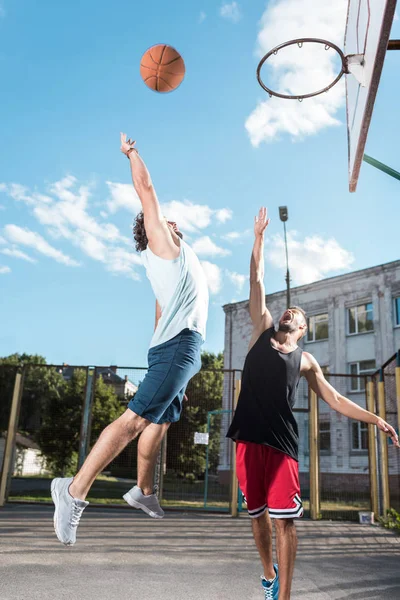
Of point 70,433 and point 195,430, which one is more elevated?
point 195,430

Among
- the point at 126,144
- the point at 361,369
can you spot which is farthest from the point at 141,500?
the point at 361,369

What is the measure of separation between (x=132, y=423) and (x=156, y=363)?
379mm

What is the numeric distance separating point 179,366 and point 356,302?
2316cm

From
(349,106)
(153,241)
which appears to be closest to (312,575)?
(153,241)

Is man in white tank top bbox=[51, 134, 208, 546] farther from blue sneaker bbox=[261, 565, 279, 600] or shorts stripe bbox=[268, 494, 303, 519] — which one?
blue sneaker bbox=[261, 565, 279, 600]

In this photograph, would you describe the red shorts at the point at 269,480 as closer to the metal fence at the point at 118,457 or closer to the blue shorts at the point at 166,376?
the blue shorts at the point at 166,376

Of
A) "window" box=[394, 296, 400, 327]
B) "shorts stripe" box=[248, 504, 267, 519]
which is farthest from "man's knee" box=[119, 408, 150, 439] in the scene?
"window" box=[394, 296, 400, 327]

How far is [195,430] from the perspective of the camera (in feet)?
42.4

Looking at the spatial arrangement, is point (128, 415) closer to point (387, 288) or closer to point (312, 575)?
point (312, 575)

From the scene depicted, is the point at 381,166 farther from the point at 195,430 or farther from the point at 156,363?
the point at 195,430

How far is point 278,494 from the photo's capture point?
3850 millimetres

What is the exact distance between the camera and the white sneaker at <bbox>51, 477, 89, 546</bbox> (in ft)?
9.78

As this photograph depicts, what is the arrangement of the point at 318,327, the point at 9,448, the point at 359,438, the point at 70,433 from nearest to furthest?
the point at 9,448, the point at 70,433, the point at 359,438, the point at 318,327

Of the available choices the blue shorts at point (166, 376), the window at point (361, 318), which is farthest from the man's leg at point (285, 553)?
the window at point (361, 318)
